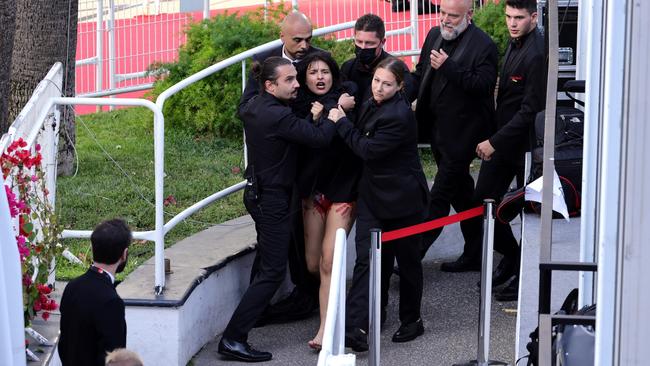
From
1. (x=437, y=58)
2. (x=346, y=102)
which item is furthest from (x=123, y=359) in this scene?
(x=437, y=58)

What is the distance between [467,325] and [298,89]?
1.78 metres

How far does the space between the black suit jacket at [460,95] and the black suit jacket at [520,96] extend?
0.11m

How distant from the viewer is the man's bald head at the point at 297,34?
7.07 m

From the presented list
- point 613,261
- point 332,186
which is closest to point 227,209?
point 332,186

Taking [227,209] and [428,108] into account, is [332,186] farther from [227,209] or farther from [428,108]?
[227,209]

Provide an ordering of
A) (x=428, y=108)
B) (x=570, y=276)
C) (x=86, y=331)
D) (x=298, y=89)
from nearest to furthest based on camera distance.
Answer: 1. (x=86, y=331)
2. (x=570, y=276)
3. (x=298, y=89)
4. (x=428, y=108)

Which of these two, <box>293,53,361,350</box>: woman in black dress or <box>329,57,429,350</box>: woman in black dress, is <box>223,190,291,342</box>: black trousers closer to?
<box>293,53,361,350</box>: woman in black dress

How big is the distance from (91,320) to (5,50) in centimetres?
384

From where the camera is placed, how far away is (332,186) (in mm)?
6949

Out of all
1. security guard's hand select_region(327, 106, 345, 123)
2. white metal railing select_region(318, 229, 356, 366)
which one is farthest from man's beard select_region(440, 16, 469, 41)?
white metal railing select_region(318, 229, 356, 366)

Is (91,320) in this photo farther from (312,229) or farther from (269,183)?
(312,229)

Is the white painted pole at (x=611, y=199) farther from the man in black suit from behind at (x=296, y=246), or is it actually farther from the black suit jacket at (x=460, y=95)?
the black suit jacket at (x=460, y=95)

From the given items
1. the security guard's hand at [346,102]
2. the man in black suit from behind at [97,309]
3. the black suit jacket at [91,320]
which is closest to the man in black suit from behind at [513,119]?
the security guard's hand at [346,102]

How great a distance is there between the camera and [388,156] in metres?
6.65
